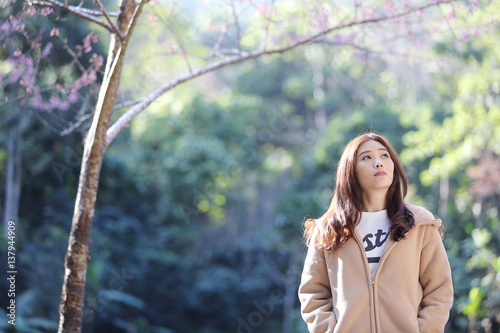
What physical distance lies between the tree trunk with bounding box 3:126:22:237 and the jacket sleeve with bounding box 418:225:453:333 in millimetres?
5198

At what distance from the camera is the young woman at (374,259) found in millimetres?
1724

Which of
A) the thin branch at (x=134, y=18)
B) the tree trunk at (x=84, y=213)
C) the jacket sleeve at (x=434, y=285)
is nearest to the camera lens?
the jacket sleeve at (x=434, y=285)

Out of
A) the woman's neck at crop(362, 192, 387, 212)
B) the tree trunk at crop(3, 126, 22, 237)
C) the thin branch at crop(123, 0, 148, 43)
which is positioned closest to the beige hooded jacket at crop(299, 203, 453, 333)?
the woman's neck at crop(362, 192, 387, 212)

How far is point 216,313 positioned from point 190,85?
17.4 ft

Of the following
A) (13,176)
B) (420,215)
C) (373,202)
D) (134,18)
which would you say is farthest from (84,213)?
(13,176)

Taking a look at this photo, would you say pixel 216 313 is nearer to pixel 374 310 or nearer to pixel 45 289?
pixel 45 289

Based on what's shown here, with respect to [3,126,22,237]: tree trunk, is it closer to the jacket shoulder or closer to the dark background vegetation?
the dark background vegetation

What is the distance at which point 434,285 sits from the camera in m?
1.75

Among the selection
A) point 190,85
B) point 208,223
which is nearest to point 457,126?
point 208,223

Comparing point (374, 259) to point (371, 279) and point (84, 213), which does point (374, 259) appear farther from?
point (84, 213)

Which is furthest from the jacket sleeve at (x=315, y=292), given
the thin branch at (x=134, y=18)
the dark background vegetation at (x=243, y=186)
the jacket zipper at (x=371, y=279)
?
the dark background vegetation at (x=243, y=186)

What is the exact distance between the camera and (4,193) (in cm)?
634

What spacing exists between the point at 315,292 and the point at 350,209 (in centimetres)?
31

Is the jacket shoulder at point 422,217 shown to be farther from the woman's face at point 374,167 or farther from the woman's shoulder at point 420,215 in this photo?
the woman's face at point 374,167
